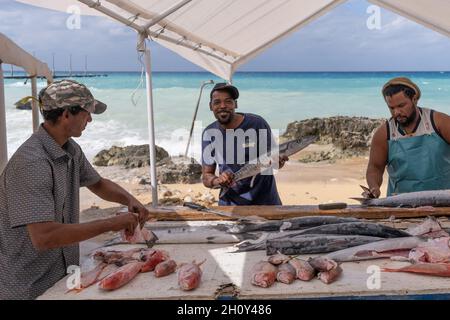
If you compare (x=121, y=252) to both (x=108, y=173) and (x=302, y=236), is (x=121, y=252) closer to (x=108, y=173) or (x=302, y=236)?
(x=302, y=236)

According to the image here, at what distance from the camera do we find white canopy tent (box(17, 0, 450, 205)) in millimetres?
5035

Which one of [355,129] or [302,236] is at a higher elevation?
[355,129]

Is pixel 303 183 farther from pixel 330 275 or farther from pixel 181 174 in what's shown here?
pixel 330 275

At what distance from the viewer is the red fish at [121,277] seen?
251 centimetres

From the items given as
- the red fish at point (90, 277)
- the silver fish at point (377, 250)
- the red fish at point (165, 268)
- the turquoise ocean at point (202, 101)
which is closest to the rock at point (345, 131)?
the turquoise ocean at point (202, 101)

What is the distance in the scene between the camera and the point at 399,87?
14.0 ft

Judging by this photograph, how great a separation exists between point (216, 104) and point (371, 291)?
2.79 m

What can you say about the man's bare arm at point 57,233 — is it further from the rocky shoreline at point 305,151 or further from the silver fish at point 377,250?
the rocky shoreline at point 305,151

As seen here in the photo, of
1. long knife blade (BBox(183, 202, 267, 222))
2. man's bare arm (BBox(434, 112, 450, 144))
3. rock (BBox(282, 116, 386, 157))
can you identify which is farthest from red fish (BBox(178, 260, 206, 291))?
rock (BBox(282, 116, 386, 157))

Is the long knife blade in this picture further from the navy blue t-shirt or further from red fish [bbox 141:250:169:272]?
red fish [bbox 141:250:169:272]

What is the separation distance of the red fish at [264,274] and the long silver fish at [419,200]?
1703 millimetres

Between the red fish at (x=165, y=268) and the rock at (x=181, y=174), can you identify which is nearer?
the red fish at (x=165, y=268)

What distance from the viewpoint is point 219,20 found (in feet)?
21.5
